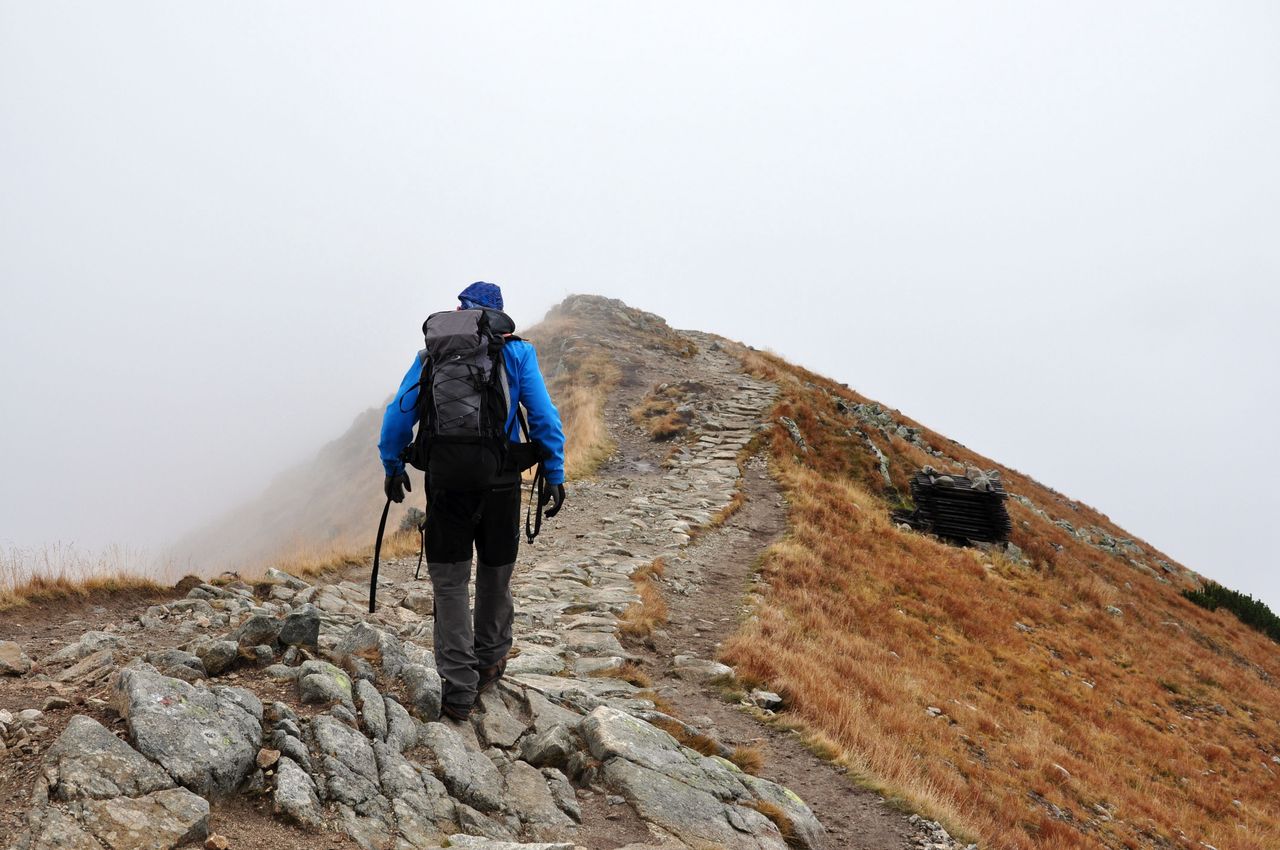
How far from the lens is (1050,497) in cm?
3541

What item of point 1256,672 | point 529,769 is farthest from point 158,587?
point 1256,672

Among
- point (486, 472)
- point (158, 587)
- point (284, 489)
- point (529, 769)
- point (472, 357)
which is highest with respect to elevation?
point (472, 357)

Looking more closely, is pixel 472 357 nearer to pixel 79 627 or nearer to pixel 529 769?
pixel 529 769

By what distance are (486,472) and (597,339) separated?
33052 mm

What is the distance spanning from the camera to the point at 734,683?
856cm

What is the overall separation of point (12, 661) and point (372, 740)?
2.89 metres

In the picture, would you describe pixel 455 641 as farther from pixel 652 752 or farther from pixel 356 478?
pixel 356 478

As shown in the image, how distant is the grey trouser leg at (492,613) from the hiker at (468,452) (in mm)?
11

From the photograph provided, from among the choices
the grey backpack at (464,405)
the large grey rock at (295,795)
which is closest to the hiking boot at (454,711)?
the large grey rock at (295,795)

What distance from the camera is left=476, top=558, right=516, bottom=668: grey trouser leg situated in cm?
580

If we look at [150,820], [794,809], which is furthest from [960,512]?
[150,820]

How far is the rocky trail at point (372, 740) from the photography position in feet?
12.6

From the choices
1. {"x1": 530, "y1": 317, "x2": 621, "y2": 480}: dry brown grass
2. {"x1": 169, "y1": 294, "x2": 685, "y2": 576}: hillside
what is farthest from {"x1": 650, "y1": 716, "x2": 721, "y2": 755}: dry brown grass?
{"x1": 530, "y1": 317, "x2": 621, "y2": 480}: dry brown grass

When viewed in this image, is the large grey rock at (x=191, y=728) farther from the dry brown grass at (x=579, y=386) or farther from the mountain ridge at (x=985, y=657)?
the dry brown grass at (x=579, y=386)
